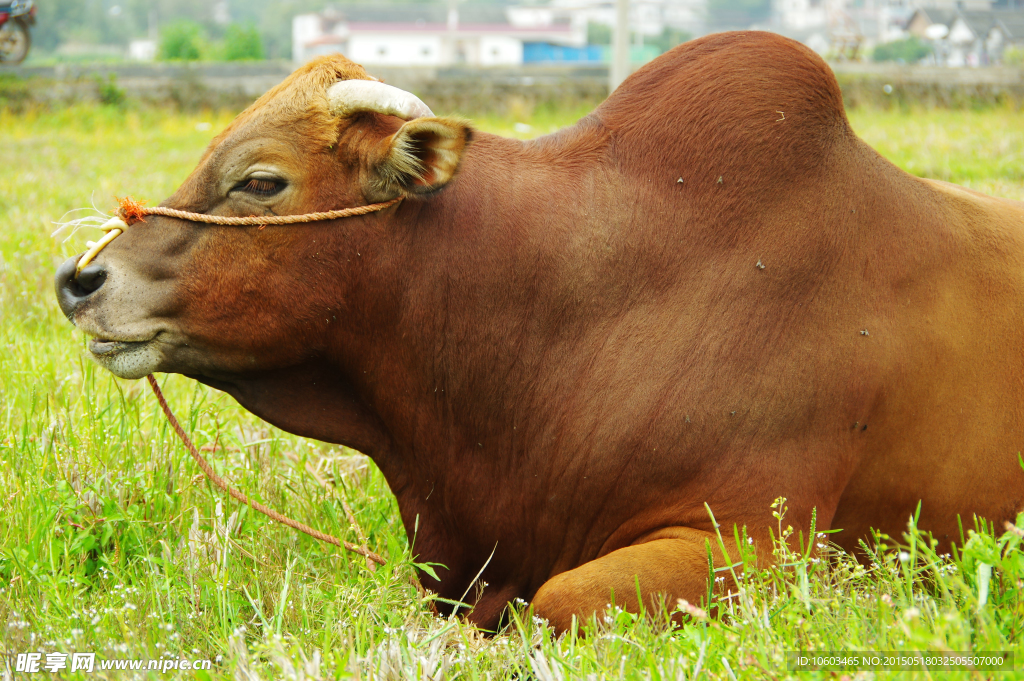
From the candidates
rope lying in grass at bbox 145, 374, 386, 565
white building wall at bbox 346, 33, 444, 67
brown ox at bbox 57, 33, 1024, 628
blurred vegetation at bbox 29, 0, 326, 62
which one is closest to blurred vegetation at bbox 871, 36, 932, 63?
white building wall at bbox 346, 33, 444, 67

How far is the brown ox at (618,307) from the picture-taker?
264 cm

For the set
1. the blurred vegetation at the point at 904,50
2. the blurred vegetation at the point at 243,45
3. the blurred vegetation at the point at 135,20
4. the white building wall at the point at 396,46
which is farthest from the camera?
the white building wall at the point at 396,46

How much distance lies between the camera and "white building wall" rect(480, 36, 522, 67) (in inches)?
3903

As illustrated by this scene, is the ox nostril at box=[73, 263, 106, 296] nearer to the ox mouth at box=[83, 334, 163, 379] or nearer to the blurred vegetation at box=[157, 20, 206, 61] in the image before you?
the ox mouth at box=[83, 334, 163, 379]

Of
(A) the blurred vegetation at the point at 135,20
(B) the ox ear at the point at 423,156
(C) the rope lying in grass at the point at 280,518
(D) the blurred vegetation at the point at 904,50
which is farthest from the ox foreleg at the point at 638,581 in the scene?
(A) the blurred vegetation at the point at 135,20

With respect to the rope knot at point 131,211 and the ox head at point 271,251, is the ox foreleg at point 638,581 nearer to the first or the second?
the ox head at point 271,251

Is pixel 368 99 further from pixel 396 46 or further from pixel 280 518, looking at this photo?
pixel 396 46

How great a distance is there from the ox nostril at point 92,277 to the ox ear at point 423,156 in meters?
0.90

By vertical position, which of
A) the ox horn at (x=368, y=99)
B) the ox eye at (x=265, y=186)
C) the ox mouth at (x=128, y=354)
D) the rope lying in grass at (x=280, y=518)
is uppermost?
the ox horn at (x=368, y=99)

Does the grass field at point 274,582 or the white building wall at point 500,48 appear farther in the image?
the white building wall at point 500,48

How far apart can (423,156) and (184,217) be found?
762 mm

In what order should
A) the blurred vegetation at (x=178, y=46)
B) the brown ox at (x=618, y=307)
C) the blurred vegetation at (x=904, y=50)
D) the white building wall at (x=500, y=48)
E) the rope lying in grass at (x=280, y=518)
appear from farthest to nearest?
the white building wall at (x=500, y=48) → the blurred vegetation at (x=904, y=50) → the blurred vegetation at (x=178, y=46) → the rope lying in grass at (x=280, y=518) → the brown ox at (x=618, y=307)

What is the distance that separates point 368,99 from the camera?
9.30 ft

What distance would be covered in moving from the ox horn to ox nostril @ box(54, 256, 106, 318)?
0.88 metres
